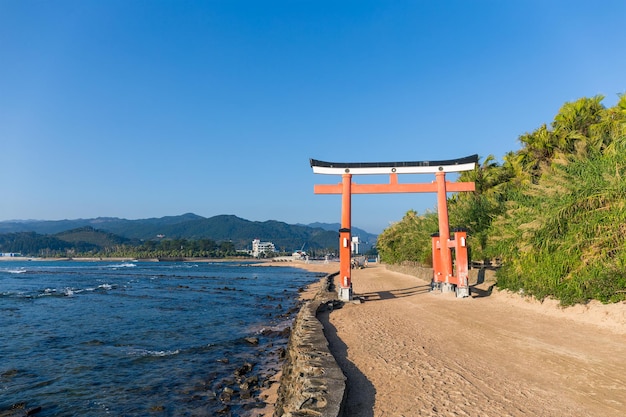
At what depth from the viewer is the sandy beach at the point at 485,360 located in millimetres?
5441

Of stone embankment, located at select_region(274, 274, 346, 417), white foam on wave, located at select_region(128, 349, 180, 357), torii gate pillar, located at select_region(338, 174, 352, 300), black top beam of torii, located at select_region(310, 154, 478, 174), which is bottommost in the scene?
white foam on wave, located at select_region(128, 349, 180, 357)

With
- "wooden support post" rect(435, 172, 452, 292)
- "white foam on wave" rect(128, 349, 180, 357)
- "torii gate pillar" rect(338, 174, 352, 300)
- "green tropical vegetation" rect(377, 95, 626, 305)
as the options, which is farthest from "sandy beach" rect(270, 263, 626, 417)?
"white foam on wave" rect(128, 349, 180, 357)

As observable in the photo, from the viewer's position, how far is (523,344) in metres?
8.90

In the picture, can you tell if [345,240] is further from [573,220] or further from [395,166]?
[573,220]

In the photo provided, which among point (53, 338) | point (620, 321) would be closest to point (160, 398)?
point (53, 338)

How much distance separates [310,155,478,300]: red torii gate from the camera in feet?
55.1

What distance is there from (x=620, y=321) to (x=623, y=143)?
17.9 ft

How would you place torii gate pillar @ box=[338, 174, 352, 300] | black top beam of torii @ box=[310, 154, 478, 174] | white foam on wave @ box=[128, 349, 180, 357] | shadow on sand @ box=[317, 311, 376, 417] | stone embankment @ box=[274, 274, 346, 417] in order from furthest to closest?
black top beam of torii @ box=[310, 154, 478, 174] → torii gate pillar @ box=[338, 174, 352, 300] → white foam on wave @ box=[128, 349, 180, 357] → shadow on sand @ box=[317, 311, 376, 417] → stone embankment @ box=[274, 274, 346, 417]

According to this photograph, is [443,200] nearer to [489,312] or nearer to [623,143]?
[489,312]

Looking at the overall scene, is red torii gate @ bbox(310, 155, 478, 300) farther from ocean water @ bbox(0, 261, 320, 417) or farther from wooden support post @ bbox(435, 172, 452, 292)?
ocean water @ bbox(0, 261, 320, 417)

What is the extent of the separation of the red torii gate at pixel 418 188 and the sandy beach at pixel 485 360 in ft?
9.78

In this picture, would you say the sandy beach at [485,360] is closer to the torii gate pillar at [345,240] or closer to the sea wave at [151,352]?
the torii gate pillar at [345,240]

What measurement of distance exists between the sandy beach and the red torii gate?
298cm

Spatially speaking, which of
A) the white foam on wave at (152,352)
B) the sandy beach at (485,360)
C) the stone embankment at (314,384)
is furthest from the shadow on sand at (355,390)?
the white foam on wave at (152,352)
